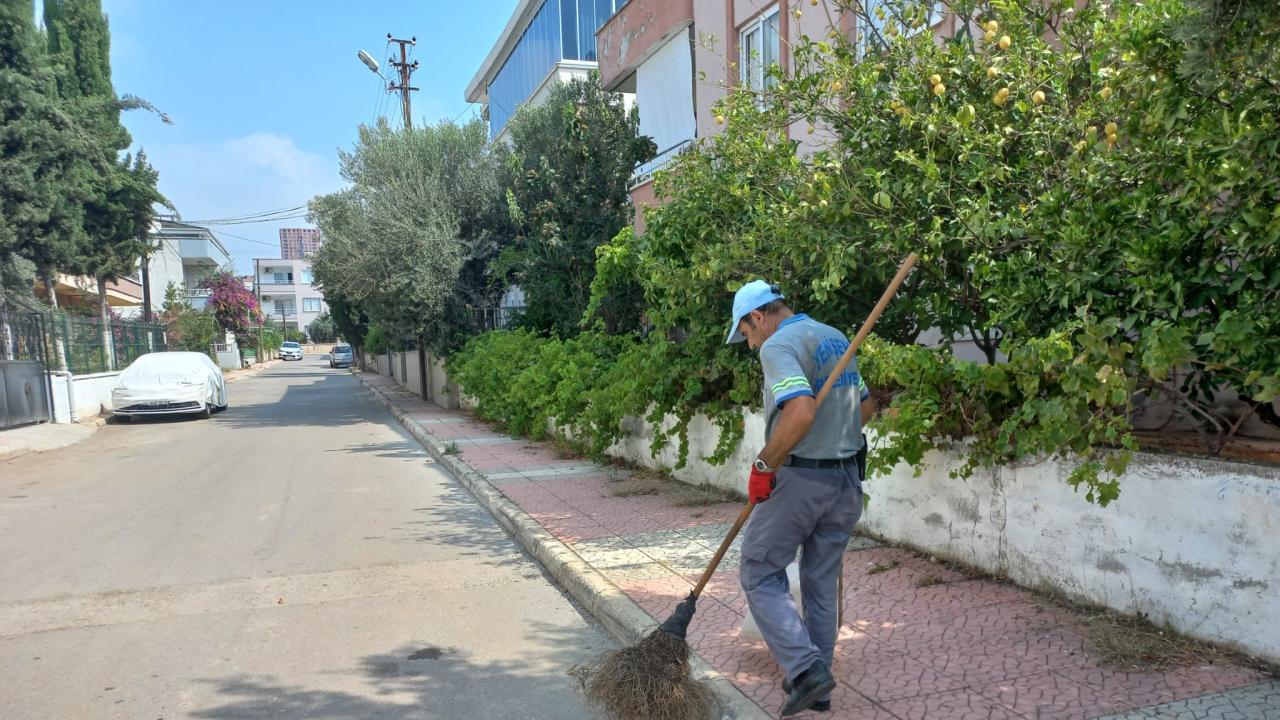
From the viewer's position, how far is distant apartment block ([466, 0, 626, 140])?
2166 cm

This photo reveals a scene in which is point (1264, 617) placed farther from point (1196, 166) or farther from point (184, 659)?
point (184, 659)

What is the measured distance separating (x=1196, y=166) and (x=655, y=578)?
3651 millimetres

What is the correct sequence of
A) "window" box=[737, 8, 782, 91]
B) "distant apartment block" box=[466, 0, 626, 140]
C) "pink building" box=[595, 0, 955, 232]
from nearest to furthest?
1. "pink building" box=[595, 0, 955, 232]
2. "window" box=[737, 8, 782, 91]
3. "distant apartment block" box=[466, 0, 626, 140]

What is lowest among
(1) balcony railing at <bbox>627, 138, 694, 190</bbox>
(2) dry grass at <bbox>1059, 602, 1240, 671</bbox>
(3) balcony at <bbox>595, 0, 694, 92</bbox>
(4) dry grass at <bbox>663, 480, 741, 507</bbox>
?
(4) dry grass at <bbox>663, 480, 741, 507</bbox>

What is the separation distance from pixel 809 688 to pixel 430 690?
189cm

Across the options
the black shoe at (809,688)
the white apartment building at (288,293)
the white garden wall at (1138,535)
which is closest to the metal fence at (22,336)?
the white garden wall at (1138,535)

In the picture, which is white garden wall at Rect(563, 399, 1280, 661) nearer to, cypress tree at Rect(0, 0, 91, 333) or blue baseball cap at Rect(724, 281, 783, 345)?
blue baseball cap at Rect(724, 281, 783, 345)

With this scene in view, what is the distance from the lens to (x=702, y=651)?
4.07 m

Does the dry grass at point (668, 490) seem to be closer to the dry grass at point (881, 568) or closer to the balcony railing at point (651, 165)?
the dry grass at point (881, 568)

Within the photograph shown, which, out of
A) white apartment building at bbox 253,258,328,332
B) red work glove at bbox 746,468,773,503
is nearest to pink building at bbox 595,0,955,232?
red work glove at bbox 746,468,773,503

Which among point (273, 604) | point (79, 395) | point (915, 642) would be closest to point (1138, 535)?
point (915, 642)

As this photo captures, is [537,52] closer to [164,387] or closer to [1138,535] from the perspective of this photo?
[164,387]

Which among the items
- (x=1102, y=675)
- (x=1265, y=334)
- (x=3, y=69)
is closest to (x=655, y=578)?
(x=1102, y=675)

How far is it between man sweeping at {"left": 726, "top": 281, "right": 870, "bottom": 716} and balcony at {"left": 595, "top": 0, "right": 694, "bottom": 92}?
11.2m
